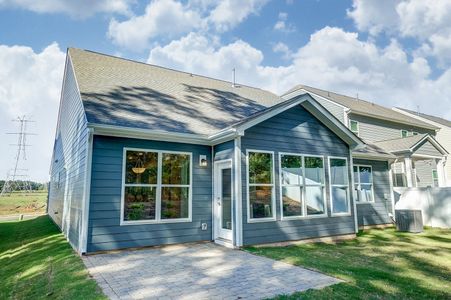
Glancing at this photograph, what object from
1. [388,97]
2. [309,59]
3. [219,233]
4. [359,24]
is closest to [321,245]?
[219,233]

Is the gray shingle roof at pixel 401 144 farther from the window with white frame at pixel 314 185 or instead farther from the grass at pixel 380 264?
the window with white frame at pixel 314 185

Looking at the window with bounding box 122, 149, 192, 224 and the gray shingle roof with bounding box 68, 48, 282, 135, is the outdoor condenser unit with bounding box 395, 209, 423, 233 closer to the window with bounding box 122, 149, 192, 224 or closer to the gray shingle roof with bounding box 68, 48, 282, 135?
the gray shingle roof with bounding box 68, 48, 282, 135

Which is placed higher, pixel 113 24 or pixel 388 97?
pixel 388 97

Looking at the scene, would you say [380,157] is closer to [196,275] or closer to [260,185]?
[260,185]

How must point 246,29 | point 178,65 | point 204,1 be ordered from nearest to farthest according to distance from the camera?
1. point 204,1
2. point 246,29
3. point 178,65

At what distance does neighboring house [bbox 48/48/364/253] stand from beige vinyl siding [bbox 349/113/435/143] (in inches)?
272

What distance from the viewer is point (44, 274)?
5656mm

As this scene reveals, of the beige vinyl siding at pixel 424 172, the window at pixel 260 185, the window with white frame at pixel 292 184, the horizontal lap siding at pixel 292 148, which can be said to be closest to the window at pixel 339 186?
the horizontal lap siding at pixel 292 148

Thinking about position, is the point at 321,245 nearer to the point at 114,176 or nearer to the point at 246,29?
the point at 114,176

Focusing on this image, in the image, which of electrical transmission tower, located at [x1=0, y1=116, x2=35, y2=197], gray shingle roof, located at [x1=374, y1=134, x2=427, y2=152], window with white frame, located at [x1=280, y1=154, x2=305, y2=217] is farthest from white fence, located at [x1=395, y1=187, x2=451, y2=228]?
electrical transmission tower, located at [x1=0, y1=116, x2=35, y2=197]

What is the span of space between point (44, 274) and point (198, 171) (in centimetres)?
418

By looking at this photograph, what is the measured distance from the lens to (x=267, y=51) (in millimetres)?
16297

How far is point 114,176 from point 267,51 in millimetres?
12346

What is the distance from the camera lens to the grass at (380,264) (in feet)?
13.3
